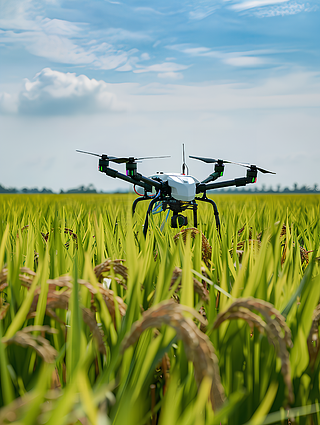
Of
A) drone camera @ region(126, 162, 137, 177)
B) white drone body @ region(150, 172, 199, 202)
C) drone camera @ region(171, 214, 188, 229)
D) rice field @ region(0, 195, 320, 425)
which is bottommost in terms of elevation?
rice field @ region(0, 195, 320, 425)

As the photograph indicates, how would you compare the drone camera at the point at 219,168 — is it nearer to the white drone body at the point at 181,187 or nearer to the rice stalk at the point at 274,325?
the white drone body at the point at 181,187

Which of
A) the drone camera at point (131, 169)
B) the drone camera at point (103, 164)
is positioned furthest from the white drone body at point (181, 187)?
the drone camera at point (103, 164)

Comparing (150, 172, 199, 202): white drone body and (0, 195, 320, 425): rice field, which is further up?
(150, 172, 199, 202): white drone body

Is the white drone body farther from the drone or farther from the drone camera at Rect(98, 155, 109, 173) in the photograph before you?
the drone camera at Rect(98, 155, 109, 173)

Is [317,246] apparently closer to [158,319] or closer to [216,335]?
[216,335]

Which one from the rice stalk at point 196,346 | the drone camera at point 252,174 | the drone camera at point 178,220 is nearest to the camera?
the rice stalk at point 196,346

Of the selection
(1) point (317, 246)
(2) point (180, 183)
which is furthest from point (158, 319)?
(2) point (180, 183)

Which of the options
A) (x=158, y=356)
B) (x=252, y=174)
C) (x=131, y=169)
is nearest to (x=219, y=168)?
(x=252, y=174)

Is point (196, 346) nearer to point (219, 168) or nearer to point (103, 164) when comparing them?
point (103, 164)

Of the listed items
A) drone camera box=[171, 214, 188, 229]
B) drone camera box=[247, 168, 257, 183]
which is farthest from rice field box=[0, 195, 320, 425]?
drone camera box=[247, 168, 257, 183]

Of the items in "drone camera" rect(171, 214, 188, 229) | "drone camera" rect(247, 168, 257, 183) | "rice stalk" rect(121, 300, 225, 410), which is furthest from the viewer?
"drone camera" rect(247, 168, 257, 183)

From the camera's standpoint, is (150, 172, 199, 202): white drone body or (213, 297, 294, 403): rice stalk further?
(150, 172, 199, 202): white drone body
